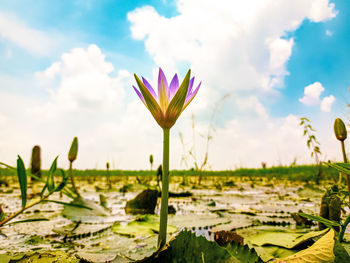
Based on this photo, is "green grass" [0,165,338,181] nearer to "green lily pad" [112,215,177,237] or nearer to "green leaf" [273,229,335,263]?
"green lily pad" [112,215,177,237]

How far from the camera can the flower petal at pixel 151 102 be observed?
585 mm

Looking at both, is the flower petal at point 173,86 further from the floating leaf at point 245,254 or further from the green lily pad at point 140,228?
the green lily pad at point 140,228

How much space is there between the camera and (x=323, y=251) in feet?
1.64

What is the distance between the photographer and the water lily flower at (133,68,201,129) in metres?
0.59

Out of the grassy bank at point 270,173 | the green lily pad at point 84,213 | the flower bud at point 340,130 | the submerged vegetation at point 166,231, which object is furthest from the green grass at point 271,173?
the flower bud at point 340,130

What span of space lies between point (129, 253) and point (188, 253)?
1.48 feet

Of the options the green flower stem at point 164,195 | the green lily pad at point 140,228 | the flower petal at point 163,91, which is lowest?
the green lily pad at point 140,228

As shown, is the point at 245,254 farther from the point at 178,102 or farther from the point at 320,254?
the point at 178,102

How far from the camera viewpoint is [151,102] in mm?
605

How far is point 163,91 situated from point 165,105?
0.03m

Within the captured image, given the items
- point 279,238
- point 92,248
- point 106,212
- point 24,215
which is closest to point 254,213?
point 279,238

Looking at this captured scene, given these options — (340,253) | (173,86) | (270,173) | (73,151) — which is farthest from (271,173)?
(173,86)

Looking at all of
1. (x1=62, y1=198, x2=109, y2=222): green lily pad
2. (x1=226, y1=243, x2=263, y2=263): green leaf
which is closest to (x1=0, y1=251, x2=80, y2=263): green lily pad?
(x1=226, y1=243, x2=263, y2=263): green leaf

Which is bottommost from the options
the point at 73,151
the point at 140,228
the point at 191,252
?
the point at 140,228
